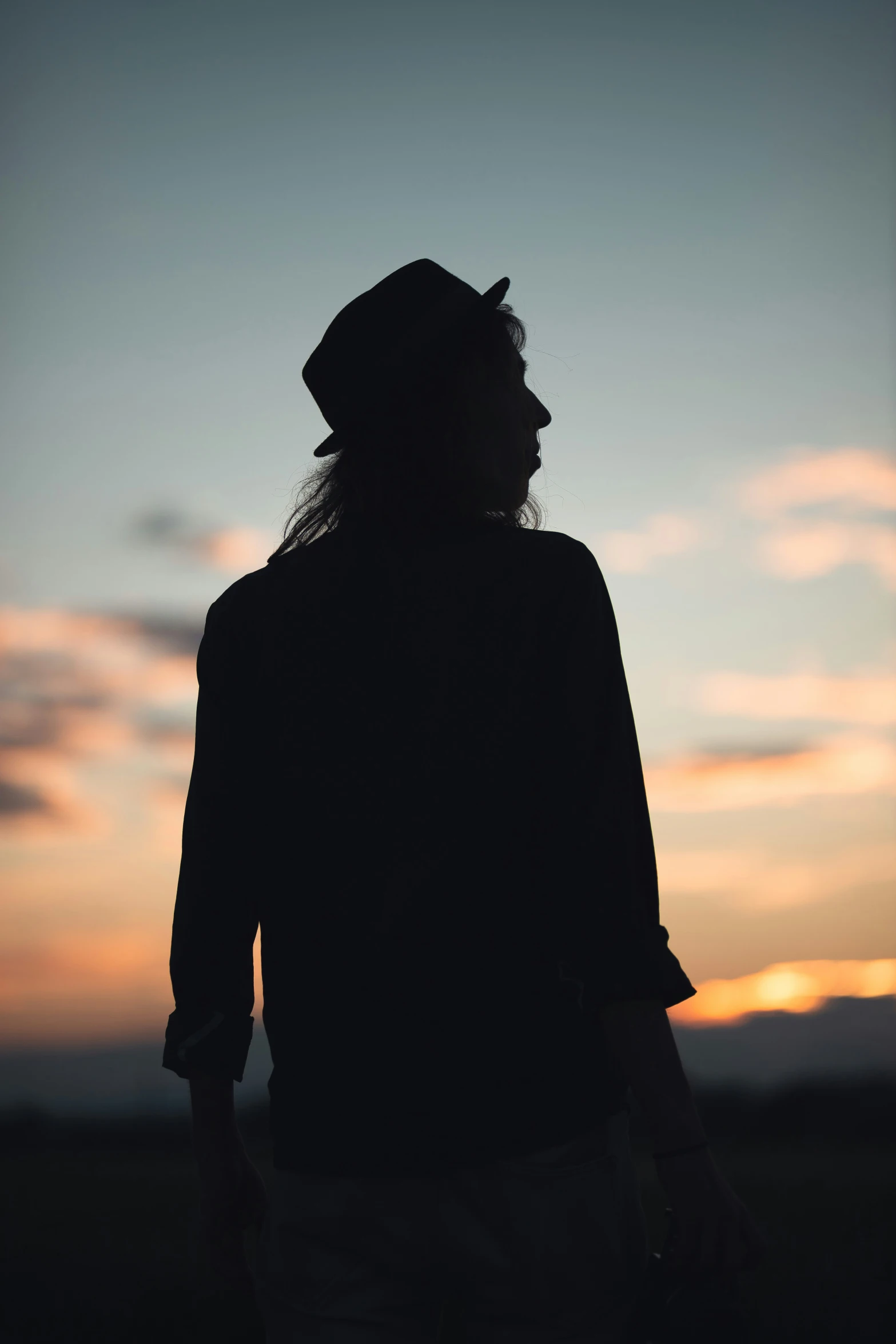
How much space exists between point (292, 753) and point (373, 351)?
2.57 feet

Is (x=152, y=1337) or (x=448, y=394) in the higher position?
(x=448, y=394)

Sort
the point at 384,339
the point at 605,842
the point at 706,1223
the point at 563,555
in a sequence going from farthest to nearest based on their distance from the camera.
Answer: the point at 384,339, the point at 563,555, the point at 605,842, the point at 706,1223

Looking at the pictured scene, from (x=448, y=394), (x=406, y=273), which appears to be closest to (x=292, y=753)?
(x=448, y=394)

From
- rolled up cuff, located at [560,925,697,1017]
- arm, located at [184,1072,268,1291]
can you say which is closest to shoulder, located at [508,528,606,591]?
rolled up cuff, located at [560,925,697,1017]

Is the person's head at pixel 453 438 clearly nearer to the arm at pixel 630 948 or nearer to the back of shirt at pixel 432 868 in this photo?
the back of shirt at pixel 432 868

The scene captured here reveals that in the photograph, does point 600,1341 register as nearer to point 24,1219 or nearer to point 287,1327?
point 287,1327

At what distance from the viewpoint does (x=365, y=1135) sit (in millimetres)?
1378

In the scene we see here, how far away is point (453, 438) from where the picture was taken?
1660mm

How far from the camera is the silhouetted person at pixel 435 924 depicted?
1.30 metres

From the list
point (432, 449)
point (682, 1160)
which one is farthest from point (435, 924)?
point (432, 449)

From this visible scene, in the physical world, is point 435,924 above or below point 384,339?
below

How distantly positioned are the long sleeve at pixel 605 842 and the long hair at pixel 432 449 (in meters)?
0.31

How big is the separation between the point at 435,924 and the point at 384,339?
108 centimetres

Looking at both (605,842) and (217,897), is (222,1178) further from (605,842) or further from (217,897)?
(605,842)
